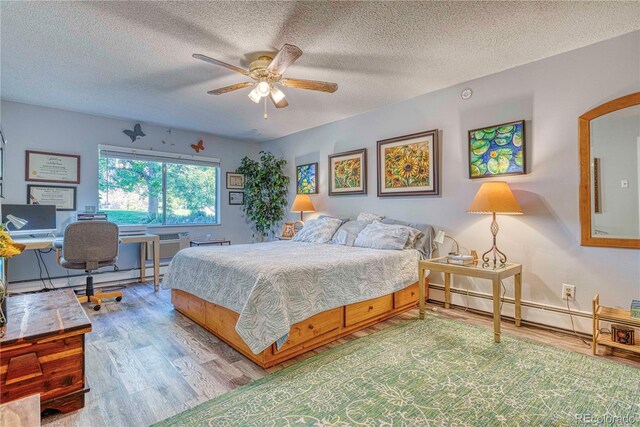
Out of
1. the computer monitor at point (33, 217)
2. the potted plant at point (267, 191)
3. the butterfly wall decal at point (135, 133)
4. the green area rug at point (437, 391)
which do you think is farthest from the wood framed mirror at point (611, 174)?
the computer monitor at point (33, 217)

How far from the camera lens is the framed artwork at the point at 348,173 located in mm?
4125

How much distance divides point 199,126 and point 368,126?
260 centimetres

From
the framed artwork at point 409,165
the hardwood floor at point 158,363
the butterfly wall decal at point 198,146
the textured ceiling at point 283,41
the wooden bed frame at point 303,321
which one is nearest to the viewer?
the hardwood floor at point 158,363

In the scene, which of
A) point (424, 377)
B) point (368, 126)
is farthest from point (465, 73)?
point (424, 377)

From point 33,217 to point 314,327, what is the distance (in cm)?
362

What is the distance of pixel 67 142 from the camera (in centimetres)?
407

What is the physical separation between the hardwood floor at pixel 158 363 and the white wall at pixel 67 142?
1.52 meters

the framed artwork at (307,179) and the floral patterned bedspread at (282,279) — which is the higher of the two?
the framed artwork at (307,179)

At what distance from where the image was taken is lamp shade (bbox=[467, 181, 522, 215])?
8.52 feet

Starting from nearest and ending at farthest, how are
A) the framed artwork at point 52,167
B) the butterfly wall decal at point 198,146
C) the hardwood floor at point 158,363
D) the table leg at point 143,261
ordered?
1. the hardwood floor at point 158,363
2. the framed artwork at point 52,167
3. the table leg at point 143,261
4. the butterfly wall decal at point 198,146

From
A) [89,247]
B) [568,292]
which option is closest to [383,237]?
[568,292]

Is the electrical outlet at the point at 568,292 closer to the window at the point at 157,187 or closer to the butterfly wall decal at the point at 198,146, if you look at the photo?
the window at the point at 157,187

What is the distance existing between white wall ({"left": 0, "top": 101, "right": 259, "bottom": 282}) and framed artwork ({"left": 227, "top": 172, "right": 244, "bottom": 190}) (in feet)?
1.64

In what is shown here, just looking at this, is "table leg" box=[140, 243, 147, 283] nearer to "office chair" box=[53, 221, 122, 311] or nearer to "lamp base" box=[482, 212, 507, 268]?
"office chair" box=[53, 221, 122, 311]
